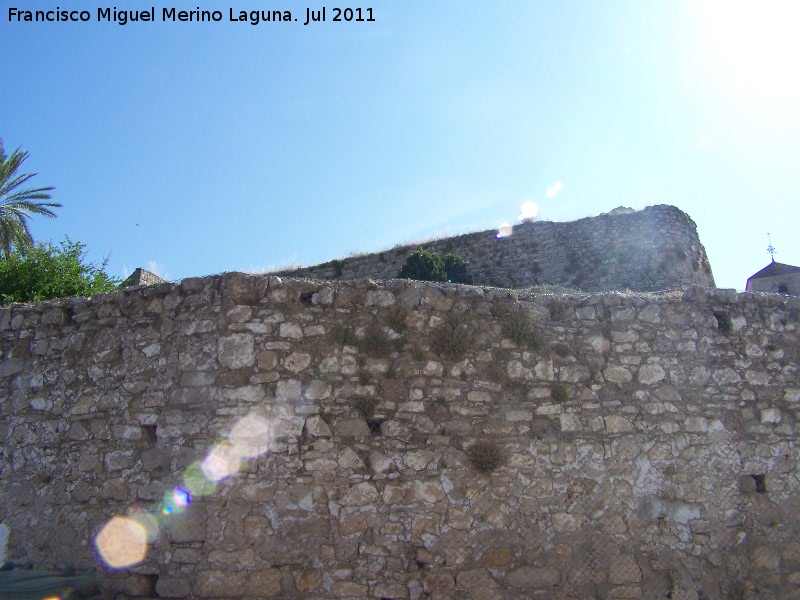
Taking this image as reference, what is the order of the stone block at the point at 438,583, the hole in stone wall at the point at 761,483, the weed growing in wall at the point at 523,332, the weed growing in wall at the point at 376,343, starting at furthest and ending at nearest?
the hole in stone wall at the point at 761,483 < the weed growing in wall at the point at 523,332 < the weed growing in wall at the point at 376,343 < the stone block at the point at 438,583

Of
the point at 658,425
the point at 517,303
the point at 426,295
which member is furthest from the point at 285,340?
the point at 658,425

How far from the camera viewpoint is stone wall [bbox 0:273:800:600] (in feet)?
19.9

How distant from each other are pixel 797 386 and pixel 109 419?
7.22 meters

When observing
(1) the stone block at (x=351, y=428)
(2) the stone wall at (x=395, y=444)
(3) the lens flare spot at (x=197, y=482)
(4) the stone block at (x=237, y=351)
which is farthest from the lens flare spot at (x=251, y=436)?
(1) the stone block at (x=351, y=428)

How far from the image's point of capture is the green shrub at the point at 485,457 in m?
6.36

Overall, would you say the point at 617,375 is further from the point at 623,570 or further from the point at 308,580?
the point at 308,580

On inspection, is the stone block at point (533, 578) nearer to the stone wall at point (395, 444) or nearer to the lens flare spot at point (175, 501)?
the stone wall at point (395, 444)

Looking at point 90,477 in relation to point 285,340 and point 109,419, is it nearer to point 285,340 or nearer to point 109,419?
point 109,419

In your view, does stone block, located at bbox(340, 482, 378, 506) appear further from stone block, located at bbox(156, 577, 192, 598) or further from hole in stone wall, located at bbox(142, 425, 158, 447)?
hole in stone wall, located at bbox(142, 425, 158, 447)

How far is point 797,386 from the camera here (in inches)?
296

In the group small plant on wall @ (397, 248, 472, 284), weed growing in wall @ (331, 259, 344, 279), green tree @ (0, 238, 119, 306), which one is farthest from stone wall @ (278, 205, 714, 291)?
green tree @ (0, 238, 119, 306)

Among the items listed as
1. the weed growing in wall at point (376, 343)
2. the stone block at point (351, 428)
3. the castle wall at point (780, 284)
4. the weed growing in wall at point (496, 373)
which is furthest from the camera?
the castle wall at point (780, 284)

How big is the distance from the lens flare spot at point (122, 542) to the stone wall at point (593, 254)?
12804 mm

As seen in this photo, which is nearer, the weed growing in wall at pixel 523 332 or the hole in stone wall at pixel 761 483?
the weed growing in wall at pixel 523 332
